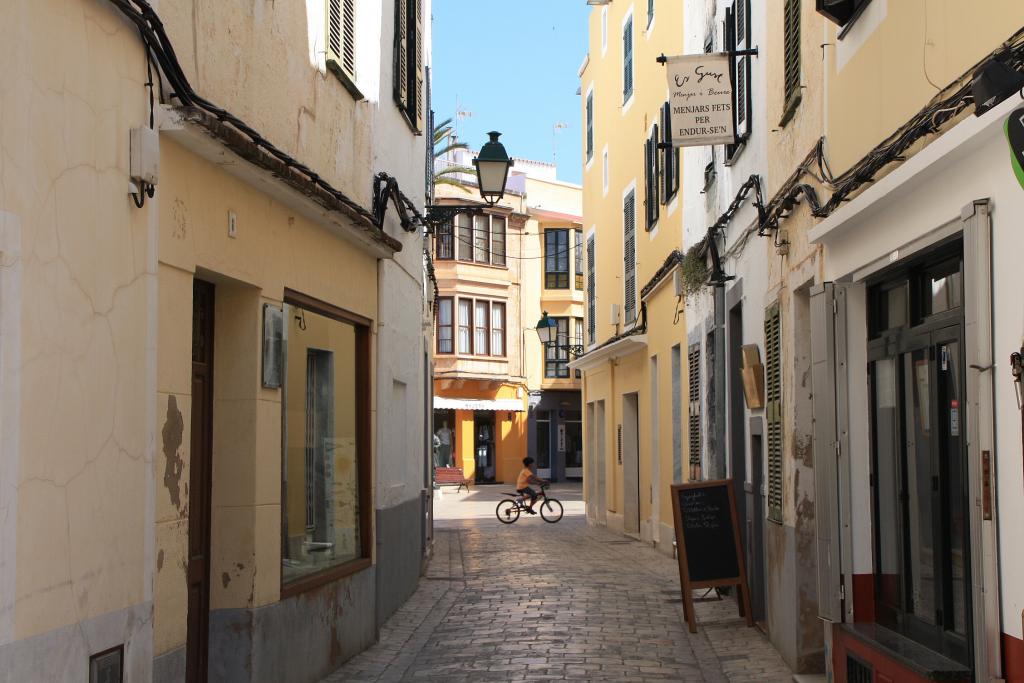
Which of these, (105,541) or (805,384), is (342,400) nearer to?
(805,384)

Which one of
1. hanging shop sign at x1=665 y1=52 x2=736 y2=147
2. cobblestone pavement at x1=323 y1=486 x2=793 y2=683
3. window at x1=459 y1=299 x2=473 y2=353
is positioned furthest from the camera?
window at x1=459 y1=299 x2=473 y2=353

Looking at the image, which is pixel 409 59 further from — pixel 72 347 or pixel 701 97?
pixel 72 347

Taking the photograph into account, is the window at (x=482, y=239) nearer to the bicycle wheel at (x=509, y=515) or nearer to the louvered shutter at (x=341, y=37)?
the bicycle wheel at (x=509, y=515)

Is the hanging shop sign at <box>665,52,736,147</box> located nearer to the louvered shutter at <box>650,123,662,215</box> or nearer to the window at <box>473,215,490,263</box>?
the louvered shutter at <box>650,123,662,215</box>

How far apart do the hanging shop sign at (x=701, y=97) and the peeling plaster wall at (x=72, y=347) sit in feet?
18.9

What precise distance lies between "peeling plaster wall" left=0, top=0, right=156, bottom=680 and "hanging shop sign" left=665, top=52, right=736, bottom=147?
5770 millimetres

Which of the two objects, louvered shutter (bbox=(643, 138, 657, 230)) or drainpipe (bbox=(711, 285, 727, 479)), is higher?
louvered shutter (bbox=(643, 138, 657, 230))

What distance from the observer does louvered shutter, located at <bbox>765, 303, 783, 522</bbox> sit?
33.9 ft

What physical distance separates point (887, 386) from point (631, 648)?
374 cm

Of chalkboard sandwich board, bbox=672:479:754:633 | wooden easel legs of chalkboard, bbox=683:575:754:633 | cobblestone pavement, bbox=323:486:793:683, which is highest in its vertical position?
chalkboard sandwich board, bbox=672:479:754:633

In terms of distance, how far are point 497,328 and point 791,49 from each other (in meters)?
36.0

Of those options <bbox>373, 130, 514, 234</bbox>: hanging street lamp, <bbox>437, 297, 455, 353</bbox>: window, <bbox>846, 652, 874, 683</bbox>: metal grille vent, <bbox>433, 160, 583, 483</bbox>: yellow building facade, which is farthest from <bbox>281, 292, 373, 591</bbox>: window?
<bbox>437, 297, 455, 353</bbox>: window

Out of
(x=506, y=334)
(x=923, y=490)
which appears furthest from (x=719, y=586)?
(x=506, y=334)

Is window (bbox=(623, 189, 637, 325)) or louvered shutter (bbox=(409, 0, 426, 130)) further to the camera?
window (bbox=(623, 189, 637, 325))
